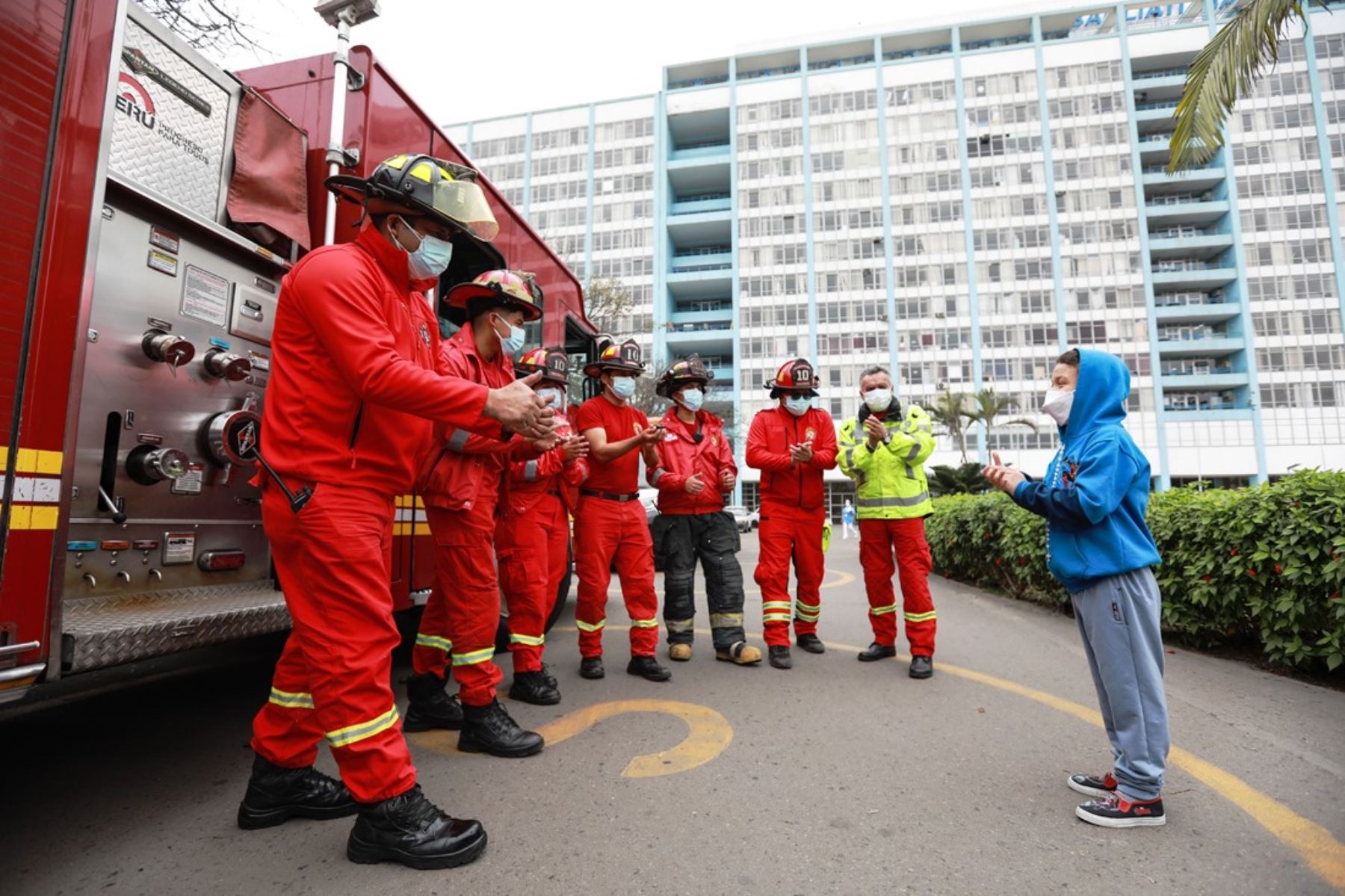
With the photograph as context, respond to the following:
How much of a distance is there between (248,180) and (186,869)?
307 cm

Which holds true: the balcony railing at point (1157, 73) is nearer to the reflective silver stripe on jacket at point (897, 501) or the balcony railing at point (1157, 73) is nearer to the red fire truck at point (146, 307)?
the reflective silver stripe on jacket at point (897, 501)

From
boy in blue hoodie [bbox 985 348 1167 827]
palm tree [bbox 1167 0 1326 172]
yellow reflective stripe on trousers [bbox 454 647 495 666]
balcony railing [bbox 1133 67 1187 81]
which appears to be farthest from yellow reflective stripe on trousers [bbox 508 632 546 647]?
balcony railing [bbox 1133 67 1187 81]

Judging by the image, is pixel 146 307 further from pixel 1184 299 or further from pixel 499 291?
pixel 1184 299

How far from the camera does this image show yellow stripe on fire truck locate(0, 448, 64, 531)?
2074 mm

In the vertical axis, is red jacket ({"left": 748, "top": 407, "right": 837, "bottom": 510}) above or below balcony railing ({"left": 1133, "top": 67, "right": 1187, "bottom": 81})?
below

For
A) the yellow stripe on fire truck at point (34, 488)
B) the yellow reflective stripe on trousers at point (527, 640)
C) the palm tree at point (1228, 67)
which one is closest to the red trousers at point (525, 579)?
the yellow reflective stripe on trousers at point (527, 640)

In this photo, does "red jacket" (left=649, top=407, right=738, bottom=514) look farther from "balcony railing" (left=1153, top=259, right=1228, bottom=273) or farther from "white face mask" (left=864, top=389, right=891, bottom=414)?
"balcony railing" (left=1153, top=259, right=1228, bottom=273)

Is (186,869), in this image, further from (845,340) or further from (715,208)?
(715,208)

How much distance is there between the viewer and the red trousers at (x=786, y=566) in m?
4.95

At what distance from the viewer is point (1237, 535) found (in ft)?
15.8

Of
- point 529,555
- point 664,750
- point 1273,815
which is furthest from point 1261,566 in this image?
point 529,555

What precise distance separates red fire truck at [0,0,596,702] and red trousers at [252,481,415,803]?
0.68 m

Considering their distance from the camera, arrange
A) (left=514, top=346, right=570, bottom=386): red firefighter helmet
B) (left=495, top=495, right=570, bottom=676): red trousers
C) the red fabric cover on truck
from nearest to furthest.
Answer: the red fabric cover on truck
(left=495, top=495, right=570, bottom=676): red trousers
(left=514, top=346, right=570, bottom=386): red firefighter helmet

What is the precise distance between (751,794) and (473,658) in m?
1.42
